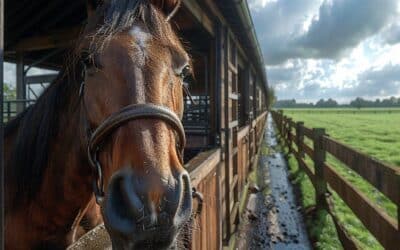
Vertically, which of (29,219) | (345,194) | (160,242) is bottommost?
(345,194)

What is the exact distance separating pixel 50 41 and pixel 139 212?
4.43m

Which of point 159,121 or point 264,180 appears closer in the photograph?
point 159,121

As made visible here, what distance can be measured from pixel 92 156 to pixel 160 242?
1.41 feet

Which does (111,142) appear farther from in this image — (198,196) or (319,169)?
(319,169)

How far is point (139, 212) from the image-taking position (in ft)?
2.87

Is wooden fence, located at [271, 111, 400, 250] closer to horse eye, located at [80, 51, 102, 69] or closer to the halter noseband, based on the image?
the halter noseband

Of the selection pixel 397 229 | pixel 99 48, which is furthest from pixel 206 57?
pixel 99 48

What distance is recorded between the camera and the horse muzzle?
0.88 meters

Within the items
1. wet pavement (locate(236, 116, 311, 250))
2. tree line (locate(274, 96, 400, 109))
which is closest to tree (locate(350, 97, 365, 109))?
tree line (locate(274, 96, 400, 109))

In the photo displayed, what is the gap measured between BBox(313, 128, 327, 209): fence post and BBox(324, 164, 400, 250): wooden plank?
1039mm

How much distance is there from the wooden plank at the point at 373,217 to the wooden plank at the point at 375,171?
7.8 inches

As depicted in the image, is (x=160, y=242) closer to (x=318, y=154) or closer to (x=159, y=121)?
(x=159, y=121)

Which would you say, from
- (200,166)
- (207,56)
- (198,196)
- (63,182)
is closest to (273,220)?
Answer: (207,56)

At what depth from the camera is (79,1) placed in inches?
144
